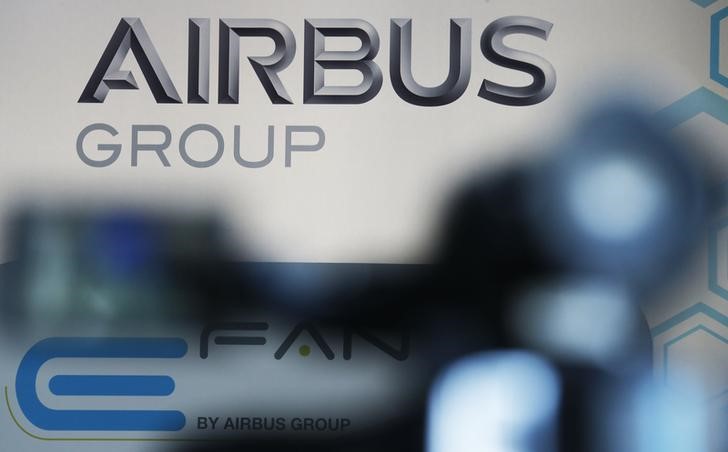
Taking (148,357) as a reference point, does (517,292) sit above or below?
above

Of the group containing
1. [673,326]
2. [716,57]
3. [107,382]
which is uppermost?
[716,57]

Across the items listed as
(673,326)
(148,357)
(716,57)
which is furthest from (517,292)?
(148,357)

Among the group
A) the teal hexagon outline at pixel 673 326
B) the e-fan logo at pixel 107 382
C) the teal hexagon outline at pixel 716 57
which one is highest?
the teal hexagon outline at pixel 716 57

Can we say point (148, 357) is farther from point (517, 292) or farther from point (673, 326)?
point (673, 326)

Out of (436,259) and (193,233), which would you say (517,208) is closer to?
(436,259)

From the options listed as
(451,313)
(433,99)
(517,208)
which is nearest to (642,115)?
(517,208)

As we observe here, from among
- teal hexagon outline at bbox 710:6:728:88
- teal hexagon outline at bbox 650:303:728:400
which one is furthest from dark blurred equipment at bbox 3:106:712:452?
teal hexagon outline at bbox 710:6:728:88

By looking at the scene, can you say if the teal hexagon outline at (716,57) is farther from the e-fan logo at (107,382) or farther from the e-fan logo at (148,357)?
the e-fan logo at (107,382)

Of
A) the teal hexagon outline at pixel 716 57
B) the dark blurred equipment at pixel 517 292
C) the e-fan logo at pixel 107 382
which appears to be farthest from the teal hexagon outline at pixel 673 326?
the e-fan logo at pixel 107 382

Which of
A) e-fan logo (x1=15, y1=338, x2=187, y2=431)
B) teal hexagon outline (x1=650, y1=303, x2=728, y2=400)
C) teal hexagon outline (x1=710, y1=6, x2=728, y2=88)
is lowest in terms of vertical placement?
e-fan logo (x1=15, y1=338, x2=187, y2=431)

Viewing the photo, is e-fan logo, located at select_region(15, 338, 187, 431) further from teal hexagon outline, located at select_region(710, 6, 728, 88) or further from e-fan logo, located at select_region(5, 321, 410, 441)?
teal hexagon outline, located at select_region(710, 6, 728, 88)

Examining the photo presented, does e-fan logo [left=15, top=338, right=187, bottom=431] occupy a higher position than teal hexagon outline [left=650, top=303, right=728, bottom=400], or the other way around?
teal hexagon outline [left=650, top=303, right=728, bottom=400]

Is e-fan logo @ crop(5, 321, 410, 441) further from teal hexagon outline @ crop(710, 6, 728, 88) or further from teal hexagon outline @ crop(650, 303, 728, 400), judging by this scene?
teal hexagon outline @ crop(710, 6, 728, 88)

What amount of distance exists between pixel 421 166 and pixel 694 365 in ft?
2.25
